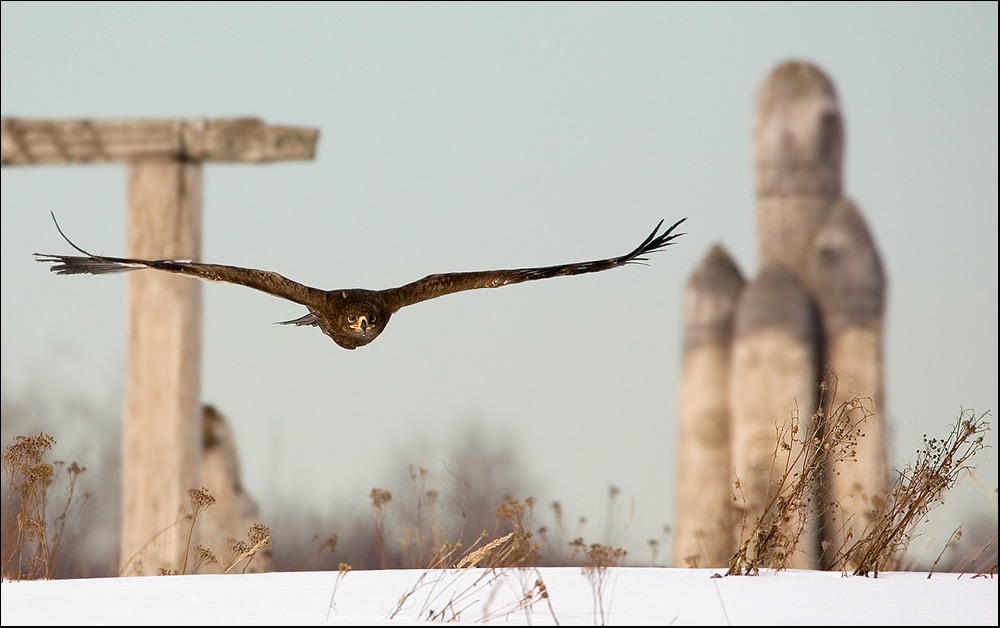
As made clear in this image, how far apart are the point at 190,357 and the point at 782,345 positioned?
3240mm

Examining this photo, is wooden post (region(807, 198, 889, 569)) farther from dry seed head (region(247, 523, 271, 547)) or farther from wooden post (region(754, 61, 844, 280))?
dry seed head (region(247, 523, 271, 547))

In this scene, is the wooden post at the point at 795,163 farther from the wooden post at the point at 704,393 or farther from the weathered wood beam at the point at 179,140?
the weathered wood beam at the point at 179,140

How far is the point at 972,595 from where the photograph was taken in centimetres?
374

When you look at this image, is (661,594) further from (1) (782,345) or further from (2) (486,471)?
(2) (486,471)

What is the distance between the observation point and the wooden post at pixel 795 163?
8289 mm

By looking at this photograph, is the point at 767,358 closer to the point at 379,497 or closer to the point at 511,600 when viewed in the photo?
the point at 379,497

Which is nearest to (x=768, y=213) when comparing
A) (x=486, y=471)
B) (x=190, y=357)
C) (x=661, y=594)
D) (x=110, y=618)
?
(x=486, y=471)

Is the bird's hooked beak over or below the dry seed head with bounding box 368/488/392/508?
over

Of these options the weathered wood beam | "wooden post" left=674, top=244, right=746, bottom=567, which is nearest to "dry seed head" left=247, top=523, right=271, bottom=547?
the weathered wood beam

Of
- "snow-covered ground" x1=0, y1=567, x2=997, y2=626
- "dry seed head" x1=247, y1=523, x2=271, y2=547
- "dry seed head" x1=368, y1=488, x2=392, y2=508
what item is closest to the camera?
"snow-covered ground" x1=0, y1=567, x2=997, y2=626

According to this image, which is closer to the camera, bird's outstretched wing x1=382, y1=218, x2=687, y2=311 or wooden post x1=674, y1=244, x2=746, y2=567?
bird's outstretched wing x1=382, y1=218, x2=687, y2=311

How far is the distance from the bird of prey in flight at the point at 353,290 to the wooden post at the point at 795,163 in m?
4.17

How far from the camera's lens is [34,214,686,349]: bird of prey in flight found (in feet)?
13.6

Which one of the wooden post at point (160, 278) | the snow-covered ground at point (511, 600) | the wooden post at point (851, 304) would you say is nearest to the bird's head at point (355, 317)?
the snow-covered ground at point (511, 600)
